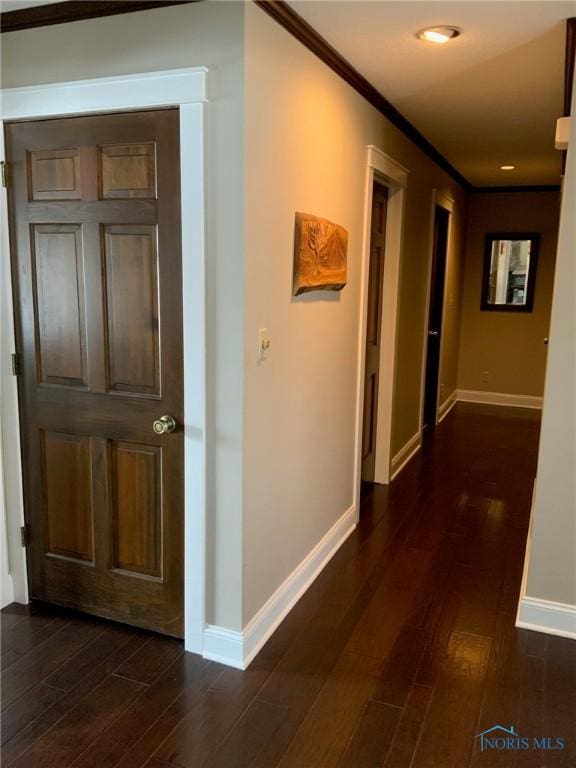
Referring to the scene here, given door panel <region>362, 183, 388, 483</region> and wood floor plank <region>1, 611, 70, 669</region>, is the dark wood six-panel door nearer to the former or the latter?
→ wood floor plank <region>1, 611, 70, 669</region>

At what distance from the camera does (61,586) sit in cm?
265

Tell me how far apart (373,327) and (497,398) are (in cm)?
357

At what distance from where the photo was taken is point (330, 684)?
222 centimetres

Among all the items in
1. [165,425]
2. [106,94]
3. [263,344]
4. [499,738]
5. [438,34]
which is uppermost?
[438,34]

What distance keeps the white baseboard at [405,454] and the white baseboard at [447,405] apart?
3.27 ft

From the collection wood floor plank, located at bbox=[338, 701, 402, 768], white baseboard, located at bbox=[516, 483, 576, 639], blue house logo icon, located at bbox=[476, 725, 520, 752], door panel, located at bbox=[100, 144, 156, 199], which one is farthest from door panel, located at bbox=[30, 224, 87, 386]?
white baseboard, located at bbox=[516, 483, 576, 639]

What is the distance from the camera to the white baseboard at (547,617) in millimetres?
2545

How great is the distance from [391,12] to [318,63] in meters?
0.44

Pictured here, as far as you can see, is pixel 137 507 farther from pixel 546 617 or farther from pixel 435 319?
pixel 435 319

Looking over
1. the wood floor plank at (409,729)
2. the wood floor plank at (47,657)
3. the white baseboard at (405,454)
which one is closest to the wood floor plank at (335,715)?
the wood floor plank at (409,729)

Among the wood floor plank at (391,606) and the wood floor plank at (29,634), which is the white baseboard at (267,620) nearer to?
the wood floor plank at (391,606)

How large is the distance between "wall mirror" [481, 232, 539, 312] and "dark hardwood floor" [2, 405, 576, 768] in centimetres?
425

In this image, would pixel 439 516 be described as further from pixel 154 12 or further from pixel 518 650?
pixel 154 12

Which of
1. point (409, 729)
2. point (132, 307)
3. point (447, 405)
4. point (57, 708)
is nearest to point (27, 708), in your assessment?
point (57, 708)
